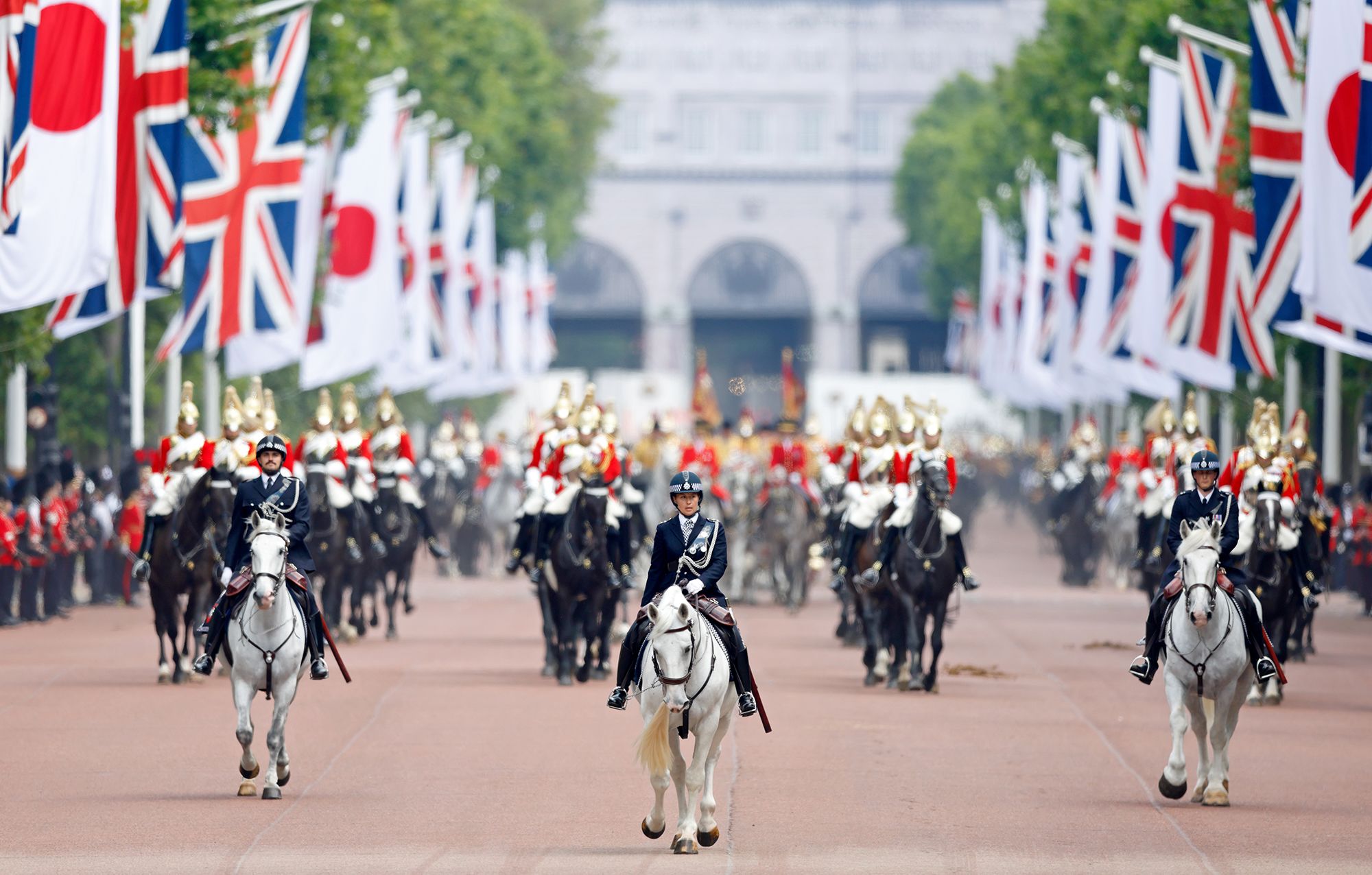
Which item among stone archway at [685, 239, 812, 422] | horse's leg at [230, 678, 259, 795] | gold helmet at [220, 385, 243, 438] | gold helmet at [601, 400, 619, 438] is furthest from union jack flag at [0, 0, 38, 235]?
stone archway at [685, 239, 812, 422]

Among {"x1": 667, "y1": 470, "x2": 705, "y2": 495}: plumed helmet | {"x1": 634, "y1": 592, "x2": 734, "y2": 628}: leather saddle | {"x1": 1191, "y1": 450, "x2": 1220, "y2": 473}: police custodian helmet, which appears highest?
{"x1": 1191, "y1": 450, "x2": 1220, "y2": 473}: police custodian helmet

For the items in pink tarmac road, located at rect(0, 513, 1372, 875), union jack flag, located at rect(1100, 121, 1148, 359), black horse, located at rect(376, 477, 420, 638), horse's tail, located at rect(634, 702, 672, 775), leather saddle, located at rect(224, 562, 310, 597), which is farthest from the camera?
union jack flag, located at rect(1100, 121, 1148, 359)

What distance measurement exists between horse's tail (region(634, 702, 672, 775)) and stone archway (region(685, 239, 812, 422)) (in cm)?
11686

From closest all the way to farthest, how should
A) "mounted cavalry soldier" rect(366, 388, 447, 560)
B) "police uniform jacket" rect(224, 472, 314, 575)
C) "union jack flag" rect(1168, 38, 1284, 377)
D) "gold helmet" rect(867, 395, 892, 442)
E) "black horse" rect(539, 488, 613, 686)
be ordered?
"police uniform jacket" rect(224, 472, 314, 575)
"black horse" rect(539, 488, 613, 686)
"gold helmet" rect(867, 395, 892, 442)
"mounted cavalry soldier" rect(366, 388, 447, 560)
"union jack flag" rect(1168, 38, 1284, 377)

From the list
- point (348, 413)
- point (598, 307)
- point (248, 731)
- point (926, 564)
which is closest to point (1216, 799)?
point (248, 731)

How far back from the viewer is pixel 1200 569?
15398 mm

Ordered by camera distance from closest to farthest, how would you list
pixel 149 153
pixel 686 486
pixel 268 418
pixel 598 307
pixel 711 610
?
pixel 711 610 < pixel 686 486 < pixel 268 418 < pixel 149 153 < pixel 598 307

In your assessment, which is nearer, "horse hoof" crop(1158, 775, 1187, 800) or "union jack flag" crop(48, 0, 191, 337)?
"horse hoof" crop(1158, 775, 1187, 800)

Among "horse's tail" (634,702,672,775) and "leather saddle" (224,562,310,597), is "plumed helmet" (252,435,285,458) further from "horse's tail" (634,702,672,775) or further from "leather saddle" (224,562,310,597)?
"horse's tail" (634,702,672,775)

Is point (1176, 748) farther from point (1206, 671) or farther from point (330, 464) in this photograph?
point (330, 464)

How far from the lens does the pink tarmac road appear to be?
44.6 feet

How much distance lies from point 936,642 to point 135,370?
1758cm

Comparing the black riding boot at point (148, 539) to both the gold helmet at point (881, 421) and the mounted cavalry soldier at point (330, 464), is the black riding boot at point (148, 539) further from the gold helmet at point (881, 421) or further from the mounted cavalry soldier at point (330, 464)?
the gold helmet at point (881, 421)

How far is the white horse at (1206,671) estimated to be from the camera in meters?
15.6
